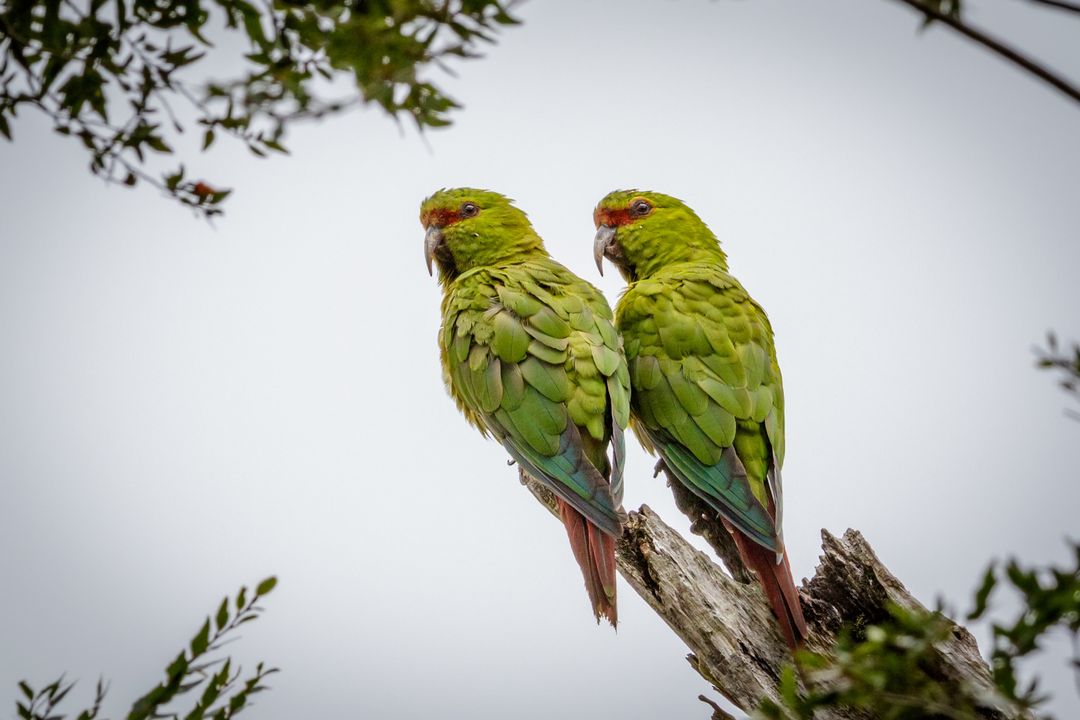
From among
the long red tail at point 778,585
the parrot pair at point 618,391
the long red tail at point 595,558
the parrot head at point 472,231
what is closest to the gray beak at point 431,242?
the parrot head at point 472,231

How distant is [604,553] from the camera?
127 inches

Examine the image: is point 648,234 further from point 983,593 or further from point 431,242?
point 983,593

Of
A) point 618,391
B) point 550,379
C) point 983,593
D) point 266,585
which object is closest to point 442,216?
point 550,379

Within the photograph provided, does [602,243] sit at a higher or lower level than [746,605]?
higher

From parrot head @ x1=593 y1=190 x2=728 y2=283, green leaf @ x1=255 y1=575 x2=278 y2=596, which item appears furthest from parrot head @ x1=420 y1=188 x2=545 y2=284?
green leaf @ x1=255 y1=575 x2=278 y2=596

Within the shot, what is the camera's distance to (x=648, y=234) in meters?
4.52

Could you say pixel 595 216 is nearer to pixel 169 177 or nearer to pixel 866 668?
pixel 169 177

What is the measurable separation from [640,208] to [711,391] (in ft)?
4.27

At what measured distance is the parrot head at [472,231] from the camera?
4.50 m

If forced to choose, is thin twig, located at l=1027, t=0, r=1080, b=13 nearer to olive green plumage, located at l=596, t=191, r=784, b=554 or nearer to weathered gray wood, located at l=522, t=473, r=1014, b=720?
weathered gray wood, located at l=522, t=473, r=1014, b=720

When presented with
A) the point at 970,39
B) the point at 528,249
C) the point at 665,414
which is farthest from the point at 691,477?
the point at 970,39

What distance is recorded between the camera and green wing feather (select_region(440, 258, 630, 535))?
3396mm

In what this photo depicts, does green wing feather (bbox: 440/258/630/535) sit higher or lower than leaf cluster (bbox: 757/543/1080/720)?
higher

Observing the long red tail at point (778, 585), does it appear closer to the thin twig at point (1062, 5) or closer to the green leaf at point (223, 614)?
the green leaf at point (223, 614)
